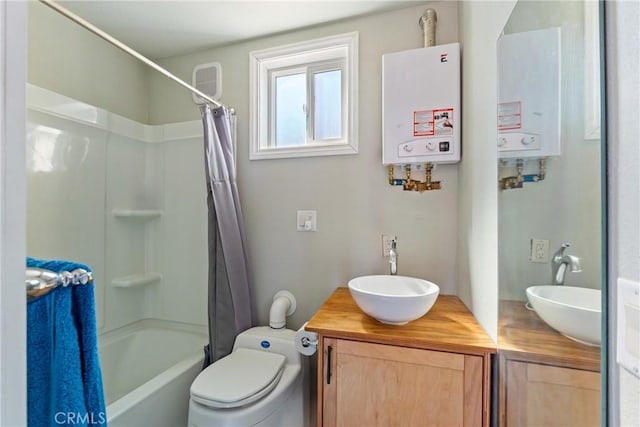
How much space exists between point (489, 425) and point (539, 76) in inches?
40.7

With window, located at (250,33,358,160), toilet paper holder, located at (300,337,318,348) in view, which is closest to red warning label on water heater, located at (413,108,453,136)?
window, located at (250,33,358,160)

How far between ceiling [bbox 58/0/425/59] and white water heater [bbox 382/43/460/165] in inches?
16.8

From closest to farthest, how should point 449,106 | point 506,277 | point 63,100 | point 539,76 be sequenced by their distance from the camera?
point 539,76 < point 506,277 < point 449,106 < point 63,100

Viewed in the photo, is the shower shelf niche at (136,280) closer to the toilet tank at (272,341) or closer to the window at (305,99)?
the toilet tank at (272,341)

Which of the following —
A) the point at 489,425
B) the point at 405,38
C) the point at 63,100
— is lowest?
the point at 489,425

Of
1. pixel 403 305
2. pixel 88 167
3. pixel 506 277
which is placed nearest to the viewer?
pixel 506 277

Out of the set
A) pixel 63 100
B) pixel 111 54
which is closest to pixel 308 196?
pixel 63 100

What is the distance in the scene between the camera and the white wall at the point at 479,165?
97cm

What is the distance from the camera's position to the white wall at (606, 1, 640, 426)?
0.38m

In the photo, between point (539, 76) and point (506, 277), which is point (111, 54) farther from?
point (506, 277)

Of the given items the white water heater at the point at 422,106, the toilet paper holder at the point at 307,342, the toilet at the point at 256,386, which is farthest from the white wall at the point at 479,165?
the toilet at the point at 256,386

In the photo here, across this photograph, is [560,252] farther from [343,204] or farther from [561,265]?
[343,204]

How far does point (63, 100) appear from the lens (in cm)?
156

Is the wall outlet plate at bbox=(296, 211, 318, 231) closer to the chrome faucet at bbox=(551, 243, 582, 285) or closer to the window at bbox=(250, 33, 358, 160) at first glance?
the window at bbox=(250, 33, 358, 160)
